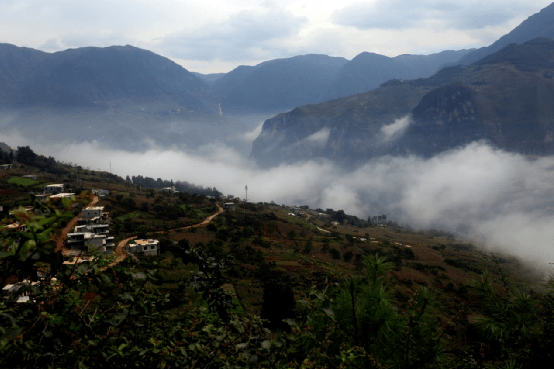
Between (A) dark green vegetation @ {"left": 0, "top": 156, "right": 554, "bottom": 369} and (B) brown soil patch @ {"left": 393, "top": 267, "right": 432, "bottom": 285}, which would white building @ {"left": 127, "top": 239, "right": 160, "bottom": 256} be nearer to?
(B) brown soil patch @ {"left": 393, "top": 267, "right": 432, "bottom": 285}

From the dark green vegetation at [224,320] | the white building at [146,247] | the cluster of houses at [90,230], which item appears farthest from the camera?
the white building at [146,247]

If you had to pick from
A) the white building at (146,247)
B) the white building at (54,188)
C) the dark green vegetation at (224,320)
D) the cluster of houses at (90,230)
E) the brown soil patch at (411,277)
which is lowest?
the brown soil patch at (411,277)

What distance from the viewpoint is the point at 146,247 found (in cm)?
3256

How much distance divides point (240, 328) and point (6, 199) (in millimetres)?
52533

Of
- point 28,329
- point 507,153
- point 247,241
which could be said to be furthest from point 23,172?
point 507,153

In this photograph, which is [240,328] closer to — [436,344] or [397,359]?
[397,359]

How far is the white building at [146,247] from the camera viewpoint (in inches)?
1239

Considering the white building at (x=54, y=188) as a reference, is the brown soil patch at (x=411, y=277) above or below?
below

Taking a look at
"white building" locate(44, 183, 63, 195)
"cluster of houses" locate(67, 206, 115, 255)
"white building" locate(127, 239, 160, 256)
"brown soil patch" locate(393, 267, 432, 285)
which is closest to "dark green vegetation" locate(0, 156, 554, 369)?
"cluster of houses" locate(67, 206, 115, 255)

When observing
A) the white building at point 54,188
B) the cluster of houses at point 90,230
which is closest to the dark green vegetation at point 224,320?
the cluster of houses at point 90,230

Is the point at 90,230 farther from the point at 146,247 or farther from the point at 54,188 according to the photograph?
the point at 54,188

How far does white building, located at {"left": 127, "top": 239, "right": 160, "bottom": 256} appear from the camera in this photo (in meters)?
31.5

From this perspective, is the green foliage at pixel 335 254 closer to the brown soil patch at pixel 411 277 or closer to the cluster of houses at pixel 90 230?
the brown soil patch at pixel 411 277

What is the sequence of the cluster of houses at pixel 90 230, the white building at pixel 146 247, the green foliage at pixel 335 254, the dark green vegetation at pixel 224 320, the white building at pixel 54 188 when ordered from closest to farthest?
1. the dark green vegetation at pixel 224 320
2. the cluster of houses at pixel 90 230
3. the white building at pixel 146 247
4. the green foliage at pixel 335 254
5. the white building at pixel 54 188
